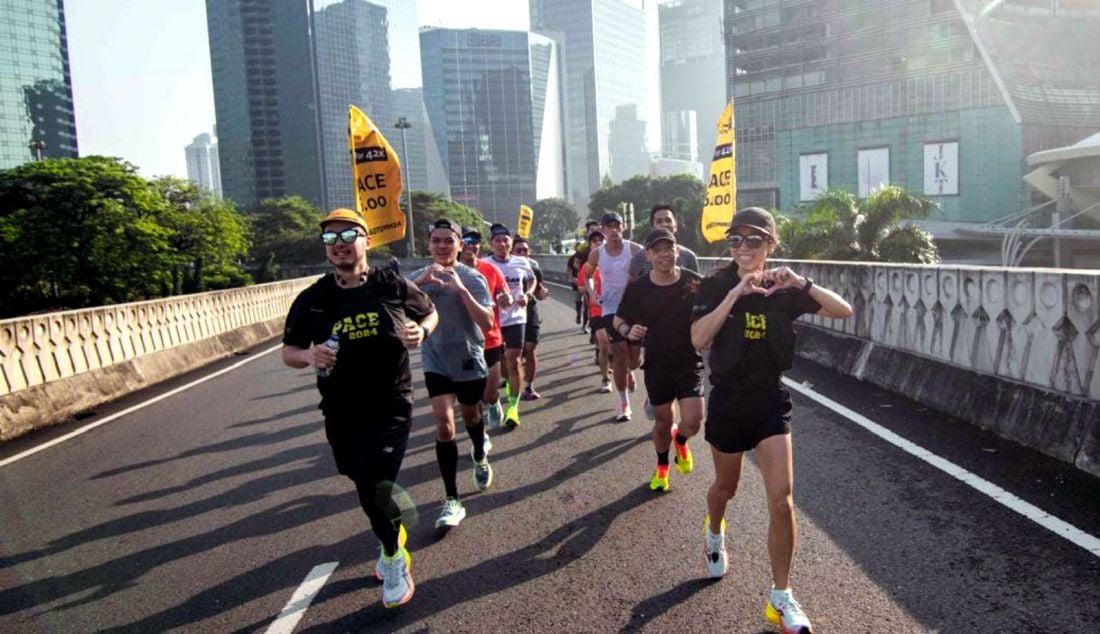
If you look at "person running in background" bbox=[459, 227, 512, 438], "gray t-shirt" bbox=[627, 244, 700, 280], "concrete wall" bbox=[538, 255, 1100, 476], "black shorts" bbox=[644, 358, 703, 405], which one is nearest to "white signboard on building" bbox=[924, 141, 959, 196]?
"concrete wall" bbox=[538, 255, 1100, 476]

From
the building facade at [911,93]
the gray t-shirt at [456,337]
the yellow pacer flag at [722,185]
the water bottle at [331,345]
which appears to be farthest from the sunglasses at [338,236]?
the building facade at [911,93]

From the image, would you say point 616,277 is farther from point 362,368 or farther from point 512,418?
point 362,368

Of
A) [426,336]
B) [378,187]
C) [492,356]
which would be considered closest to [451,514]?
[426,336]

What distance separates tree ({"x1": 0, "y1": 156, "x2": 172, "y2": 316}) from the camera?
4028 cm

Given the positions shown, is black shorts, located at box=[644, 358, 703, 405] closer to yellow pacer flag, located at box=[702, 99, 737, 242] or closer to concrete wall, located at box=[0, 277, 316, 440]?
concrete wall, located at box=[0, 277, 316, 440]

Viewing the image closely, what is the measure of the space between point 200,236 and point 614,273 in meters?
51.7

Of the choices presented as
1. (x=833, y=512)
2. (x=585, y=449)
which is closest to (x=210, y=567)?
(x=585, y=449)

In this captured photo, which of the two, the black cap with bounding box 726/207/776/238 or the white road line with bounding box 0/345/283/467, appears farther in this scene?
the white road line with bounding box 0/345/283/467

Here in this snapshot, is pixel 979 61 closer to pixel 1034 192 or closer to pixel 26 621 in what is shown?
pixel 1034 192

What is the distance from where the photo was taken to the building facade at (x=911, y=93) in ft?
245

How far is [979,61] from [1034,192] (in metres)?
14.6

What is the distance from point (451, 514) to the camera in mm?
5055

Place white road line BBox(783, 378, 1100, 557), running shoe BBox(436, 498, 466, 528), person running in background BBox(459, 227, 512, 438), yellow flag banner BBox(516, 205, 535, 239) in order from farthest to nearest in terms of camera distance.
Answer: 1. yellow flag banner BBox(516, 205, 535, 239)
2. person running in background BBox(459, 227, 512, 438)
3. running shoe BBox(436, 498, 466, 528)
4. white road line BBox(783, 378, 1100, 557)

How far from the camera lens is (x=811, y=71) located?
90.2m
